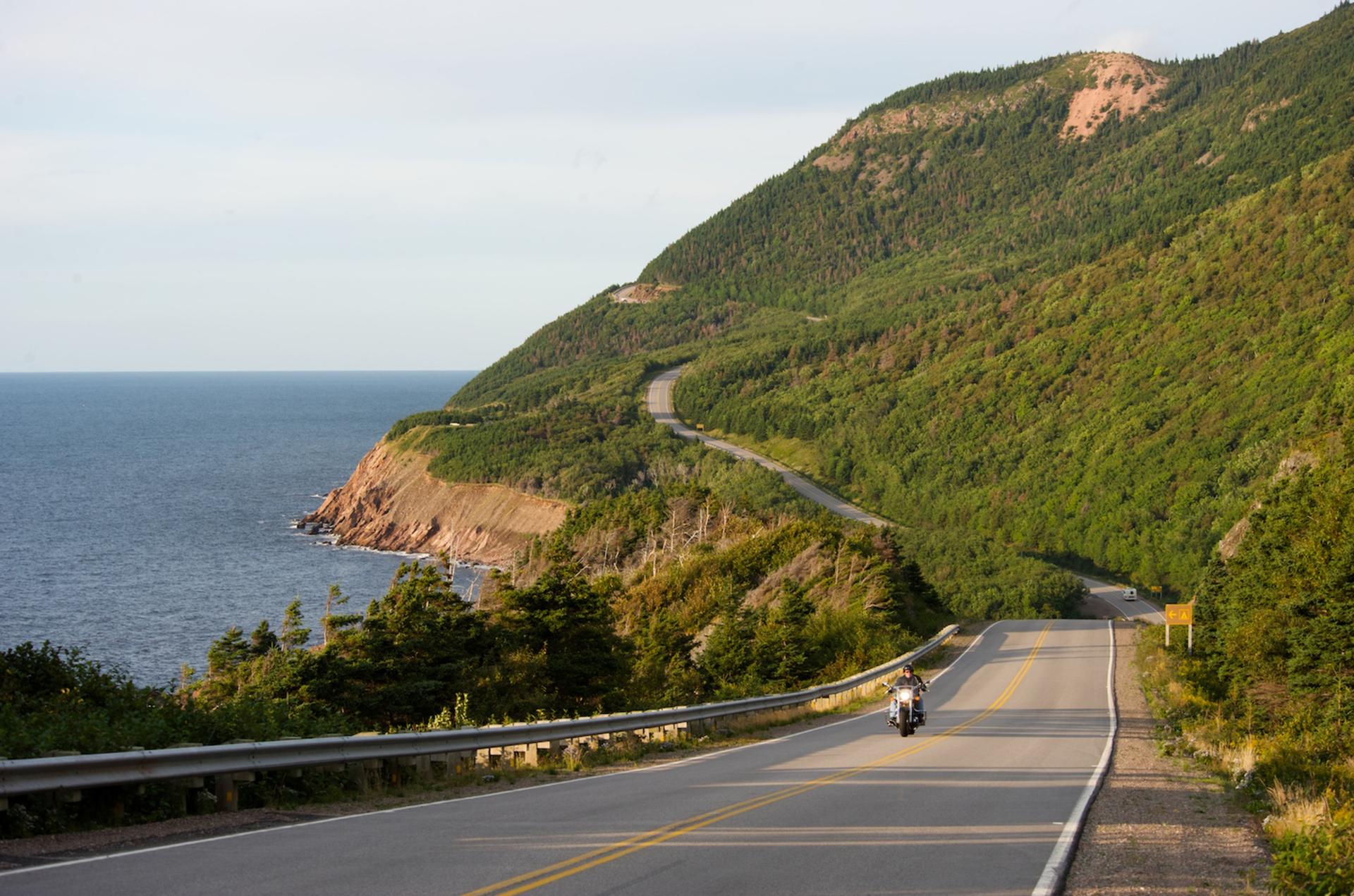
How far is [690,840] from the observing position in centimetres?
986

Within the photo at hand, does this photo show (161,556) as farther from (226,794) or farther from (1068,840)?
(1068,840)

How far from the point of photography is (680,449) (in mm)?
111812

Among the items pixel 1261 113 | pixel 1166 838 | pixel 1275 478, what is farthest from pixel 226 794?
pixel 1261 113

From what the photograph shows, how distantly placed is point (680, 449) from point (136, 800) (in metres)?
102

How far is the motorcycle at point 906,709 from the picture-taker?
21.1m

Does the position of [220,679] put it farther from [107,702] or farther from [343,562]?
[343,562]

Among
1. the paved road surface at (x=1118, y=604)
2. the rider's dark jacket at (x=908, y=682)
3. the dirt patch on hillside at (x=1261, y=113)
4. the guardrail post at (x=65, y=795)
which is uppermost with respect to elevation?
the dirt patch on hillside at (x=1261, y=113)

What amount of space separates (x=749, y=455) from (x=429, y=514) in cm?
3854

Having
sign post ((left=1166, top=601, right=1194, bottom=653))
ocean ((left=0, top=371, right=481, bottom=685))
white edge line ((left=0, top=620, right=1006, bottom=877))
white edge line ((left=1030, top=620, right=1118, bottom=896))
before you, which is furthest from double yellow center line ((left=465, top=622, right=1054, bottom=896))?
sign post ((left=1166, top=601, right=1194, bottom=653))

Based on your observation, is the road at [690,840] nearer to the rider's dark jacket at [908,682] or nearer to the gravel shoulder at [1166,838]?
the gravel shoulder at [1166,838]

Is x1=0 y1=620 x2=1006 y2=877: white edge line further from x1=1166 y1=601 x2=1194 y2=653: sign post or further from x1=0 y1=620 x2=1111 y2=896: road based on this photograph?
x1=1166 y1=601 x2=1194 y2=653: sign post

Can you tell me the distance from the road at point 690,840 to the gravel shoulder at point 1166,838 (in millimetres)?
441

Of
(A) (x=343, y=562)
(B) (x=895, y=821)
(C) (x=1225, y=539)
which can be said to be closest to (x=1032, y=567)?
(C) (x=1225, y=539)

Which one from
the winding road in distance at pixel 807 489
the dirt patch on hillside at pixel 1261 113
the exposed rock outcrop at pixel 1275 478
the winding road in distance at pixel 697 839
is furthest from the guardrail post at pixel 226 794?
the dirt patch on hillside at pixel 1261 113
